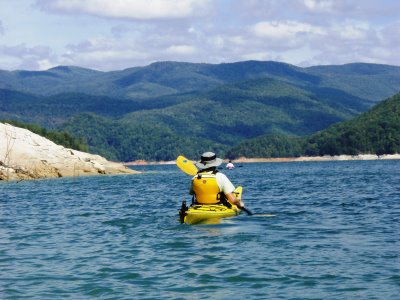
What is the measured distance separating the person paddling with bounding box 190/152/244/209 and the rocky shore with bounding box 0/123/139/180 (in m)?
53.8

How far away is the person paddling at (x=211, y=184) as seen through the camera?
24234 millimetres

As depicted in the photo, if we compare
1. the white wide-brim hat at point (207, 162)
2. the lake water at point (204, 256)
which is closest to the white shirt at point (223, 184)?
the white wide-brim hat at point (207, 162)

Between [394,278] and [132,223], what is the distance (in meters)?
14.2

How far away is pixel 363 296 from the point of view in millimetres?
13891

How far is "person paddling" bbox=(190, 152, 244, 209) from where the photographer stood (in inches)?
954

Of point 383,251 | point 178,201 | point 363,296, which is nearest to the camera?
point 363,296

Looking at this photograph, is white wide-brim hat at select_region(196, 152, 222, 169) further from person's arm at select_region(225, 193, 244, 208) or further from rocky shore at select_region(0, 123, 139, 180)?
rocky shore at select_region(0, 123, 139, 180)

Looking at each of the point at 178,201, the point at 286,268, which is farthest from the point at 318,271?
the point at 178,201

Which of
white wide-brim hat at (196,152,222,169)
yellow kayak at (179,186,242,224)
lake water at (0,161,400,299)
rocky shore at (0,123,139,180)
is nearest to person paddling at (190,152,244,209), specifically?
white wide-brim hat at (196,152,222,169)

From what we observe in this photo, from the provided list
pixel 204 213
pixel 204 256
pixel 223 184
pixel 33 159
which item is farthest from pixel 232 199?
pixel 33 159

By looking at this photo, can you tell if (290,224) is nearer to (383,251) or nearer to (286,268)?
(383,251)

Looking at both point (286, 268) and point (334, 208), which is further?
point (334, 208)

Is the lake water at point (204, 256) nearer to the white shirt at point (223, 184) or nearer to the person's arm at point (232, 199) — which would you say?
the person's arm at point (232, 199)

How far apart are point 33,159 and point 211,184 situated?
5974cm
